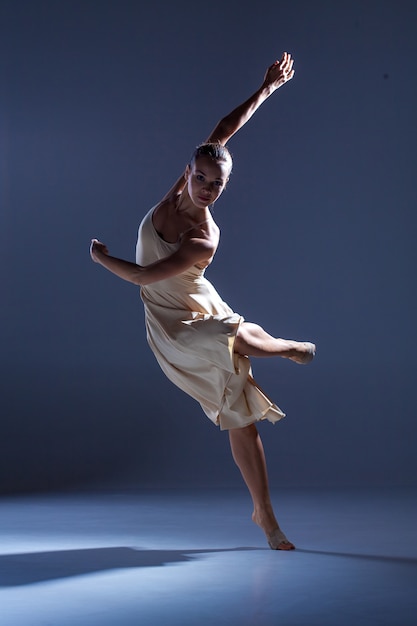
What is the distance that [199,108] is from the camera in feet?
18.7

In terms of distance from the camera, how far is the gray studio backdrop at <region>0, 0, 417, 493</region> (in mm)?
5469

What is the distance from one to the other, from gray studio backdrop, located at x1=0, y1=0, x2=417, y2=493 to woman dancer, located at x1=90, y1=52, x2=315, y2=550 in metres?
1.90

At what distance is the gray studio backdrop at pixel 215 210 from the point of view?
5469mm

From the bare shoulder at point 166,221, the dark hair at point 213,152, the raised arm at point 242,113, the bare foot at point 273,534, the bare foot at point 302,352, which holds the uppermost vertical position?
the raised arm at point 242,113

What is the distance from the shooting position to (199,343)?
3.38 meters

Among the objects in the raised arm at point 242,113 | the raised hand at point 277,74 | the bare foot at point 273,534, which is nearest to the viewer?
the bare foot at point 273,534

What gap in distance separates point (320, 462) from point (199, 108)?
200 cm

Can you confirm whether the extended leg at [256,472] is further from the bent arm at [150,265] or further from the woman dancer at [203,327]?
the bent arm at [150,265]

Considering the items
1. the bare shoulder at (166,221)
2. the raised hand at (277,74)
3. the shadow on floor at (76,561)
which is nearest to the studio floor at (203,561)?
the shadow on floor at (76,561)

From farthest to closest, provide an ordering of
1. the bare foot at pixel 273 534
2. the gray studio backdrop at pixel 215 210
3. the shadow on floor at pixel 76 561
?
1. the gray studio backdrop at pixel 215 210
2. the bare foot at pixel 273 534
3. the shadow on floor at pixel 76 561

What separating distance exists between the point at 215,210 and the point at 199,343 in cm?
233

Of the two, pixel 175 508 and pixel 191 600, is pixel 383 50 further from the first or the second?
pixel 191 600

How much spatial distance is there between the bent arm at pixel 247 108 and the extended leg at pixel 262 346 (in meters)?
0.68

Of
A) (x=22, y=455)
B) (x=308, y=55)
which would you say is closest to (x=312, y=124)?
(x=308, y=55)
